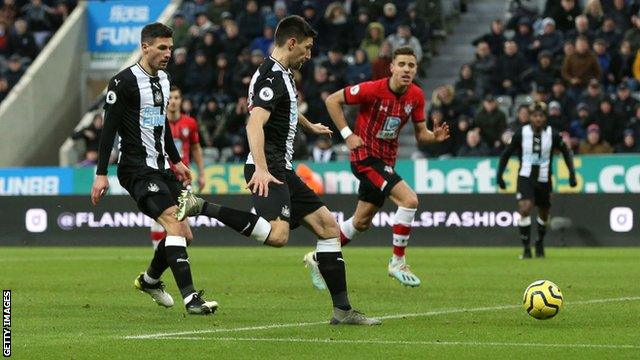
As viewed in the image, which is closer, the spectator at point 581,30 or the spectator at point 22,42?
the spectator at point 581,30

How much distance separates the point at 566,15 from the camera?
95.3ft

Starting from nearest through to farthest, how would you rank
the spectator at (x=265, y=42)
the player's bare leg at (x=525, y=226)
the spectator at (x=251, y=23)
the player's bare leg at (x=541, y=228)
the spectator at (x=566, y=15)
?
the player's bare leg at (x=525, y=226) < the player's bare leg at (x=541, y=228) < the spectator at (x=566, y=15) < the spectator at (x=265, y=42) < the spectator at (x=251, y=23)

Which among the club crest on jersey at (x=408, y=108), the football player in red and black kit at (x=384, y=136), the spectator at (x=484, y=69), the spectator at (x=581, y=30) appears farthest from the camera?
the spectator at (x=484, y=69)

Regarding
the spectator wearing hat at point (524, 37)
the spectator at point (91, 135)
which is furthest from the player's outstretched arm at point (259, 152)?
the spectator at point (91, 135)

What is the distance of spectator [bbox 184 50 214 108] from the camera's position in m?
31.4

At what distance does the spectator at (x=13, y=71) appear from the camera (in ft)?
112

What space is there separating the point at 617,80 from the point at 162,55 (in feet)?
56.4

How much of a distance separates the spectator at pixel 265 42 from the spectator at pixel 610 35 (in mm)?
7206

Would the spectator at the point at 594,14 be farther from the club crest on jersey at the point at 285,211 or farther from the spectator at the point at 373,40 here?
the club crest on jersey at the point at 285,211

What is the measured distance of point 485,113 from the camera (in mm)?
27281

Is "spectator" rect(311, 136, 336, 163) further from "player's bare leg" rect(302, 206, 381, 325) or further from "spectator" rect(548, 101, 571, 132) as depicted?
"player's bare leg" rect(302, 206, 381, 325)

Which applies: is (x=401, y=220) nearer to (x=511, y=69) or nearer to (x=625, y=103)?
(x=625, y=103)

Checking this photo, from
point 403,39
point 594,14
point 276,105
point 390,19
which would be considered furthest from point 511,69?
point 276,105

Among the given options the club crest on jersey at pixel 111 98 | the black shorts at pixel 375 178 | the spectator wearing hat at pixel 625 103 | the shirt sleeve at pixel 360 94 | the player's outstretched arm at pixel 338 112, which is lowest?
the spectator wearing hat at pixel 625 103
